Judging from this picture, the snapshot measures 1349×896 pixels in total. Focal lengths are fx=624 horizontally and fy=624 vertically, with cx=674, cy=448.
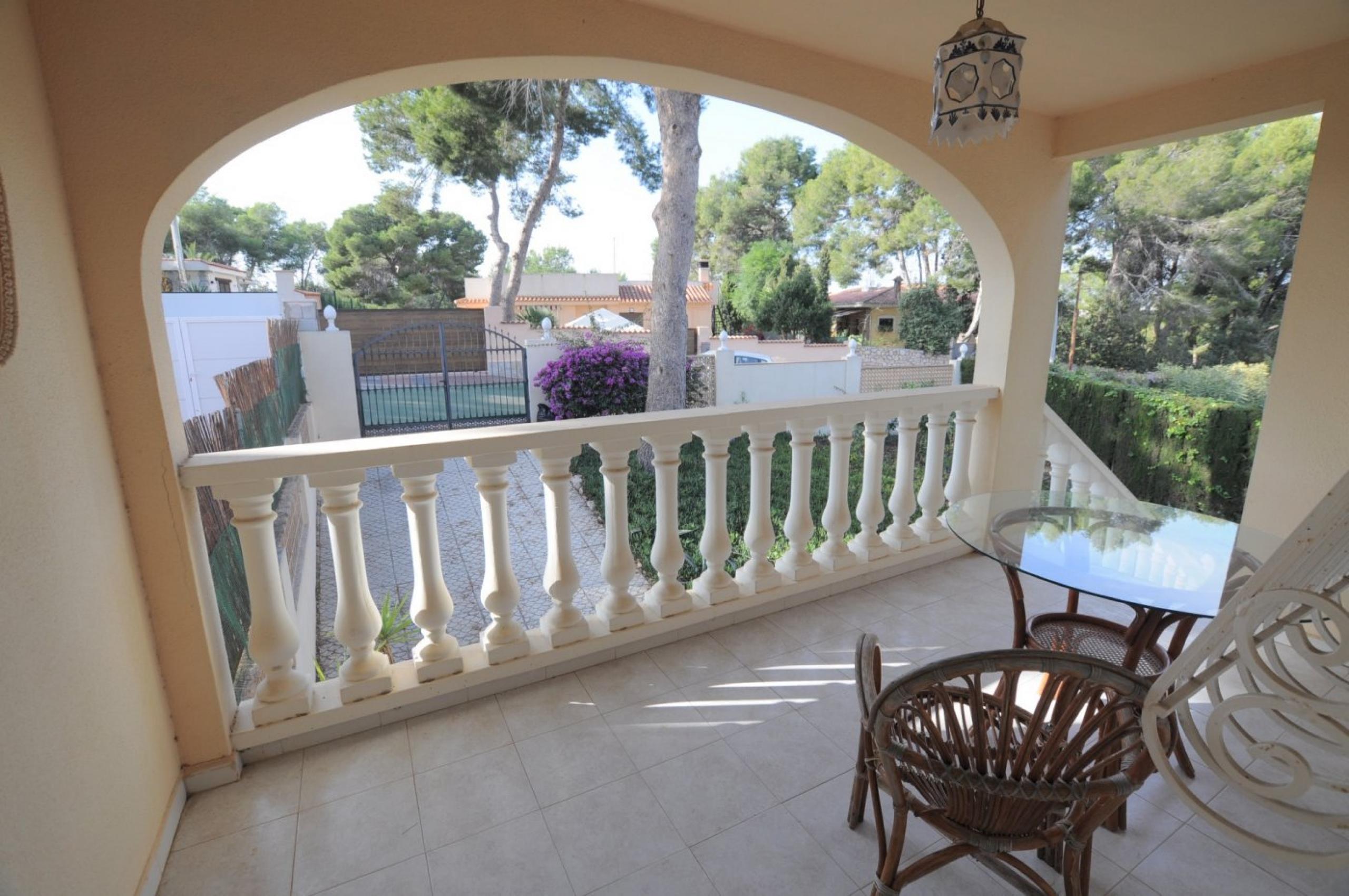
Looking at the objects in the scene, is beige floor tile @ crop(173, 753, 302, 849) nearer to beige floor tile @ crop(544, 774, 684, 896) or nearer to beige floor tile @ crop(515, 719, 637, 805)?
beige floor tile @ crop(515, 719, 637, 805)

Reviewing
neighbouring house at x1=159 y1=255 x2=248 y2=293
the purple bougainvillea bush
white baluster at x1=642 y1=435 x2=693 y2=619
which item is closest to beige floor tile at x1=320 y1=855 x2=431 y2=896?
white baluster at x1=642 y1=435 x2=693 y2=619

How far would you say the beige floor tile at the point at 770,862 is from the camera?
141 cm

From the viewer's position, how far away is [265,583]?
5.85 ft

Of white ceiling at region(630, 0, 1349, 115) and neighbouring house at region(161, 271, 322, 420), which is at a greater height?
white ceiling at region(630, 0, 1349, 115)

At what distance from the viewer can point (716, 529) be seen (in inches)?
96.5

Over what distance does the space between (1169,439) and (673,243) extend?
7.16 metres

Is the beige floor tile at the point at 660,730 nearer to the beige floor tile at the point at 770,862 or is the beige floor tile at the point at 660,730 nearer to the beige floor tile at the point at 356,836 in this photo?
the beige floor tile at the point at 770,862

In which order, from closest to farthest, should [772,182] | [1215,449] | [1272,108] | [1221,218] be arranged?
[1272,108], [1215,449], [1221,218], [772,182]

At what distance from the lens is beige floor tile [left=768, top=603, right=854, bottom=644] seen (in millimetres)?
2471

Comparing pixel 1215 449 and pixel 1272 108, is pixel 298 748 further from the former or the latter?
pixel 1215 449

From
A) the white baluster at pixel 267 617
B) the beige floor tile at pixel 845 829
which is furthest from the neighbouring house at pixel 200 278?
the beige floor tile at pixel 845 829

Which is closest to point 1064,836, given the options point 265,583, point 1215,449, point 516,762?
point 516,762

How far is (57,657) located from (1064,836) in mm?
1858

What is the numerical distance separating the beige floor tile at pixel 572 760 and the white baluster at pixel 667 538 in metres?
0.56
